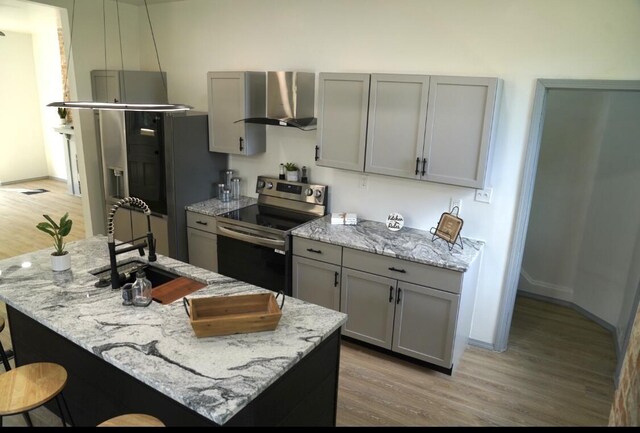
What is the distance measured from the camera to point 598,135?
4.05 metres

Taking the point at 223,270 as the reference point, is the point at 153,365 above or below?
above

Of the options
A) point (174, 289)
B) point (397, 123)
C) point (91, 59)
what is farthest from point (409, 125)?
point (91, 59)

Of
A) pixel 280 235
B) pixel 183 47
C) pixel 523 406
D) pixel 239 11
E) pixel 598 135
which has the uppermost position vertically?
pixel 239 11

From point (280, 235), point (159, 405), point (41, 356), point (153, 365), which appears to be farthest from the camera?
point (280, 235)

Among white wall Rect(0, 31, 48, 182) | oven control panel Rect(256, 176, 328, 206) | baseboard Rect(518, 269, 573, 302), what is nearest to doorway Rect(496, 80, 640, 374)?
baseboard Rect(518, 269, 573, 302)

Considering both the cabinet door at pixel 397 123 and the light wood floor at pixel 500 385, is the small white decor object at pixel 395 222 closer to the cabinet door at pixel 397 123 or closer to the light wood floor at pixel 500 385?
the cabinet door at pixel 397 123

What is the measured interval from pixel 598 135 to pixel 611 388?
225 cm

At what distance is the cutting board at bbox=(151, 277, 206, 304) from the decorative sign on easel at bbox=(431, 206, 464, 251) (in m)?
1.83

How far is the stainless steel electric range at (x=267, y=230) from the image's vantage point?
3670 mm

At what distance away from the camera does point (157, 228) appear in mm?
4324

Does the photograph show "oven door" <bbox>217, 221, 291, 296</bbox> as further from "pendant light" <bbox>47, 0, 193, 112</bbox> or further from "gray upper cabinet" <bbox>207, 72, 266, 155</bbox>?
"pendant light" <bbox>47, 0, 193, 112</bbox>

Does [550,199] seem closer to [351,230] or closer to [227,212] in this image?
[351,230]

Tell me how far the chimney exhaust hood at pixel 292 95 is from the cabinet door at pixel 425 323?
5.57ft

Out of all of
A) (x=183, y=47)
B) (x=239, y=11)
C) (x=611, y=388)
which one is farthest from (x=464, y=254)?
(x=183, y=47)
